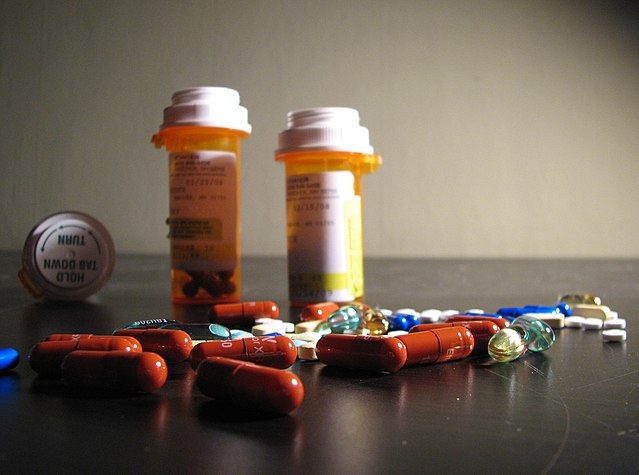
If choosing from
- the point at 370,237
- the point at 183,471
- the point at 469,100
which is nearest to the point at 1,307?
the point at 183,471

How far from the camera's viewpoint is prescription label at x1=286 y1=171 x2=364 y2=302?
136 centimetres

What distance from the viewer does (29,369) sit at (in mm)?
788

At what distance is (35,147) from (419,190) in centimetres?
192

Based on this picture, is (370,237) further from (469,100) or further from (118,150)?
(118,150)

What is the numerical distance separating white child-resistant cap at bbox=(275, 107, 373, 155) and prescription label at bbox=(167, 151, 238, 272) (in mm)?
147

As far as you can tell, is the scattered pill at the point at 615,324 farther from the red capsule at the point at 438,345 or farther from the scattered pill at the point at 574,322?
the red capsule at the point at 438,345

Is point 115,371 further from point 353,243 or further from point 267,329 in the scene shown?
point 353,243

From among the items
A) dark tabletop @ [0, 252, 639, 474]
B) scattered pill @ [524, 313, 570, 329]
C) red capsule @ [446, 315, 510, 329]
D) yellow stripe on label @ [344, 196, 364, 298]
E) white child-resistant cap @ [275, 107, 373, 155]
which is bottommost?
dark tabletop @ [0, 252, 639, 474]

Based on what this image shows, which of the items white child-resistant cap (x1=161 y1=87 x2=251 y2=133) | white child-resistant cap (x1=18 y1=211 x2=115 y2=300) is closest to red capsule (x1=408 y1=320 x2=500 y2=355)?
white child-resistant cap (x1=161 y1=87 x2=251 y2=133)

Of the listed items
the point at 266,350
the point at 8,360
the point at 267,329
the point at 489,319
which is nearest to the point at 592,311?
the point at 489,319

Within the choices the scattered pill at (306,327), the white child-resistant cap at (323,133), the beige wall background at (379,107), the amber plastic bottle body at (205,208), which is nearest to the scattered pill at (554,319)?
the scattered pill at (306,327)

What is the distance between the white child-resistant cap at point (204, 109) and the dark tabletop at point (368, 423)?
0.58m

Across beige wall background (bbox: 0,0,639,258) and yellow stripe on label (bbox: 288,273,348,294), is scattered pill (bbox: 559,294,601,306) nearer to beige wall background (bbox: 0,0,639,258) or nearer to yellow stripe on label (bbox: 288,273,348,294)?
yellow stripe on label (bbox: 288,273,348,294)

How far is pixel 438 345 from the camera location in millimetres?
792
